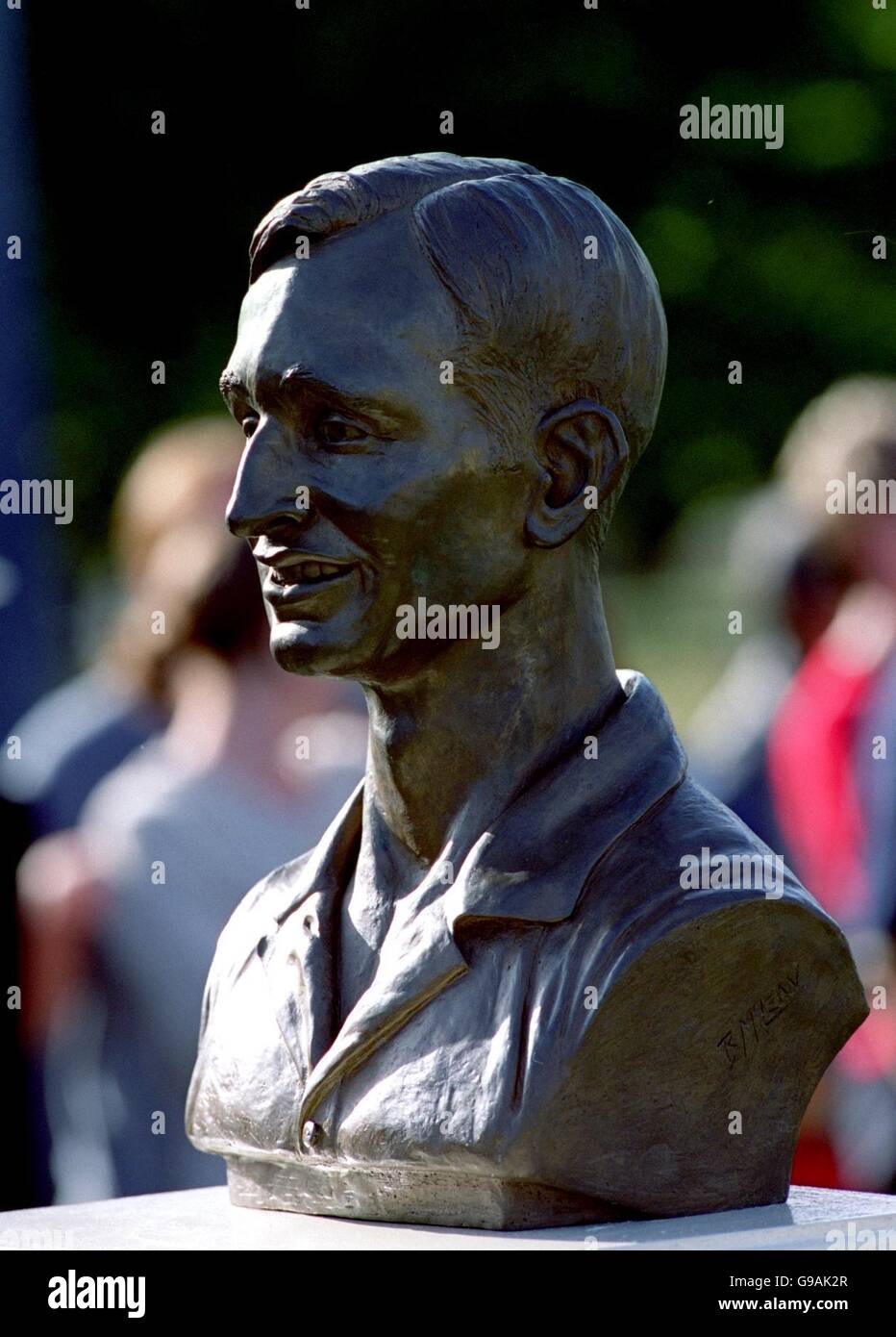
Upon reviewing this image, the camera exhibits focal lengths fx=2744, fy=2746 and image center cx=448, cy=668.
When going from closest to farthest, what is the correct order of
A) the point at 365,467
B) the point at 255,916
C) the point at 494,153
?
the point at 365,467
the point at 255,916
the point at 494,153

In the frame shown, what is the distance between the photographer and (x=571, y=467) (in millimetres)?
4531

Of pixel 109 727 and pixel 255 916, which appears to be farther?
pixel 109 727

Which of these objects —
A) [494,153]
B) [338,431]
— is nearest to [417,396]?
[338,431]

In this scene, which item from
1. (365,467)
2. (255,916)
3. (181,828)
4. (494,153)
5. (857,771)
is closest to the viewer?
(365,467)

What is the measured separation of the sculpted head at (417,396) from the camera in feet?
14.3

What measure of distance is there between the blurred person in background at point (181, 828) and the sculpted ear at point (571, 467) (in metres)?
1.50

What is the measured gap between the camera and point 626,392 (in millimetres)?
4570

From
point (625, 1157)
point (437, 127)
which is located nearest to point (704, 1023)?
point (625, 1157)

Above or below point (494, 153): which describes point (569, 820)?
below

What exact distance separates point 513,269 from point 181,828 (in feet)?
6.99

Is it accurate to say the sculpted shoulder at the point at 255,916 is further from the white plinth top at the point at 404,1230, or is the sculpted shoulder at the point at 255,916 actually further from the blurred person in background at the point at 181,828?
the blurred person in background at the point at 181,828

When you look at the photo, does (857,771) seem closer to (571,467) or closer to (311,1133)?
(571,467)

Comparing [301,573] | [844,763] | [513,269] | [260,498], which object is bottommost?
[844,763]
